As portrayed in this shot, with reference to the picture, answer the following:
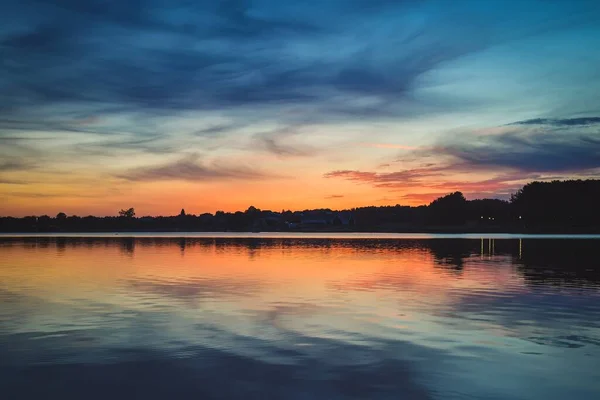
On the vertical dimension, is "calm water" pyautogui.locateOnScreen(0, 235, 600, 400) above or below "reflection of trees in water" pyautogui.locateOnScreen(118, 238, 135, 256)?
below

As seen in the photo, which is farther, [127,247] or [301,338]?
[127,247]

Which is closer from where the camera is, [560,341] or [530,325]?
[560,341]

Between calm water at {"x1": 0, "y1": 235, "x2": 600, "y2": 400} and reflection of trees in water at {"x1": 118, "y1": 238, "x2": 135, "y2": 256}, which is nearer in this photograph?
calm water at {"x1": 0, "y1": 235, "x2": 600, "y2": 400}

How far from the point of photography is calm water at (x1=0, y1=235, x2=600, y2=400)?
11750mm

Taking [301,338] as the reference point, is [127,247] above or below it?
above

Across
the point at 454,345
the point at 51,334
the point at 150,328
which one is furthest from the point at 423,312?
the point at 51,334

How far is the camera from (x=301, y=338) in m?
16.2

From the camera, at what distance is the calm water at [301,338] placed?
1175cm

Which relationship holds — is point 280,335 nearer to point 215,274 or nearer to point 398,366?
point 398,366

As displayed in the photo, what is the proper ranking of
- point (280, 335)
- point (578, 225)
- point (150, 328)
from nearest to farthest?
point (280, 335)
point (150, 328)
point (578, 225)

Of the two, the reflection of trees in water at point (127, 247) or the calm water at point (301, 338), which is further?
the reflection of trees in water at point (127, 247)

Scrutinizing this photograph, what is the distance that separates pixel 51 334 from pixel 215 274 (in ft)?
63.5

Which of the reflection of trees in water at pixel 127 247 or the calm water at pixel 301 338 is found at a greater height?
the reflection of trees in water at pixel 127 247

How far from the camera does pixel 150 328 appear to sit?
17.9 m
